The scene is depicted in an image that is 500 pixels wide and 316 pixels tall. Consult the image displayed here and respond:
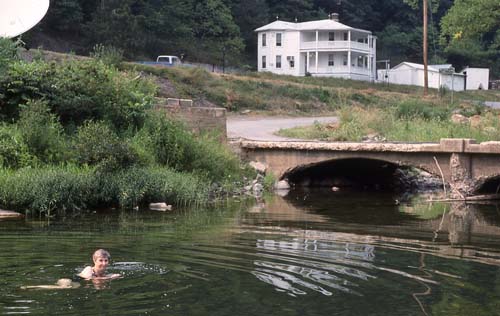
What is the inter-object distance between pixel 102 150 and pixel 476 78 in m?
80.3

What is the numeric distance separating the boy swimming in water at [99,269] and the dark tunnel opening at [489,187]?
18629 millimetres

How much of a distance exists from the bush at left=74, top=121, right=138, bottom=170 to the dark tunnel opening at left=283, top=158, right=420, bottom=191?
10164 millimetres

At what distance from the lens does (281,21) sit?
9494 cm

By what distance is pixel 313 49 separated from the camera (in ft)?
304

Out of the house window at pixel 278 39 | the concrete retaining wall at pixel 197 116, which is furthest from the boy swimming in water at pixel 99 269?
the house window at pixel 278 39

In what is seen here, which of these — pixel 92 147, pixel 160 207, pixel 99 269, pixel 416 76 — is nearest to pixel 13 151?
pixel 92 147

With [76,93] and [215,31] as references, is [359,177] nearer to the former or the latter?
[76,93]

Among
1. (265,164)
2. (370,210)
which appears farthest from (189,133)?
(370,210)

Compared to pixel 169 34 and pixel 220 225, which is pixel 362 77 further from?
pixel 220 225

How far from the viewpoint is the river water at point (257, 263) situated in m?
11.0

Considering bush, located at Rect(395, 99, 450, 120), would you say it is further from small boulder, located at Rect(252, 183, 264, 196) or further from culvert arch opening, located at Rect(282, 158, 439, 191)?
small boulder, located at Rect(252, 183, 264, 196)

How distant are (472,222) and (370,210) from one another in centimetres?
362

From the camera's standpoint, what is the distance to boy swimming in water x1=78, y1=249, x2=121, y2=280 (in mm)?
12055

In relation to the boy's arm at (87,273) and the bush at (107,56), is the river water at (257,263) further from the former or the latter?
the bush at (107,56)
